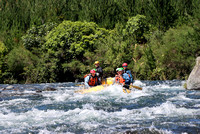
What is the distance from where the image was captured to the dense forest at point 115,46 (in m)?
26.2

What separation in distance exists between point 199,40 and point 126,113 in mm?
18760

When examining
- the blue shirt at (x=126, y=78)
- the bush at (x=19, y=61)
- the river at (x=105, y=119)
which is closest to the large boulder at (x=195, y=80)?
the blue shirt at (x=126, y=78)

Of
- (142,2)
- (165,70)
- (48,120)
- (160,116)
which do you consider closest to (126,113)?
(160,116)

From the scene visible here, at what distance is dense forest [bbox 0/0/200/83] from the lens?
→ 86.0 ft

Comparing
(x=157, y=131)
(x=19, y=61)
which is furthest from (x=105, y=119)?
(x=19, y=61)

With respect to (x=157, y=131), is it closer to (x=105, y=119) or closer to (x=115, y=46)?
(x=105, y=119)

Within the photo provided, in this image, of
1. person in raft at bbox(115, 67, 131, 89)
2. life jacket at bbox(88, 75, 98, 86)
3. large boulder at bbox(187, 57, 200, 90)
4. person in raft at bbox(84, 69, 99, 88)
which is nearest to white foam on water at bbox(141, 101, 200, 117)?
person in raft at bbox(115, 67, 131, 89)

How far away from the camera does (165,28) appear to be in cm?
3391

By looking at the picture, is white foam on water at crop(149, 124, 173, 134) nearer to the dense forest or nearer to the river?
the river

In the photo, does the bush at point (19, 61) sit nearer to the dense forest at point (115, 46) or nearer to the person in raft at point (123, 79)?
Result: the dense forest at point (115, 46)

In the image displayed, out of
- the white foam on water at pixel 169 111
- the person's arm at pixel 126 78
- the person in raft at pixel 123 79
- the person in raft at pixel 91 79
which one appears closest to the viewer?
the white foam on water at pixel 169 111

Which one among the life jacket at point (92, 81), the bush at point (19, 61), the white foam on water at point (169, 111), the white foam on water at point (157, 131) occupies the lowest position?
the white foam on water at point (169, 111)

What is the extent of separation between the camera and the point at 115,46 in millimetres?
29453

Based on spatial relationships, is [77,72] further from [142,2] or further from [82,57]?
[142,2]
